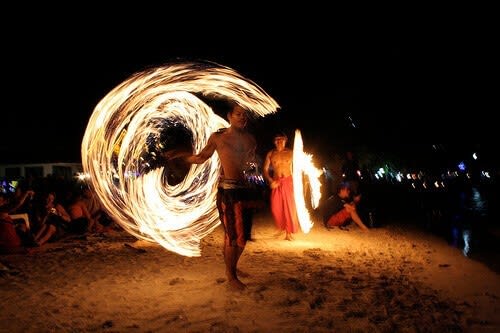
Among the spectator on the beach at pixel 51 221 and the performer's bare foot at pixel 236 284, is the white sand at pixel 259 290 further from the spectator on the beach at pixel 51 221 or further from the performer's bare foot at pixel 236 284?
the spectator on the beach at pixel 51 221

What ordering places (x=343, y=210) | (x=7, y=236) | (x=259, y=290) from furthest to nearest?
(x=343, y=210)
(x=7, y=236)
(x=259, y=290)

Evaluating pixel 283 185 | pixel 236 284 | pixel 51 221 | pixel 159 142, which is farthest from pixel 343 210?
pixel 51 221

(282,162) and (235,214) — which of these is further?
(282,162)

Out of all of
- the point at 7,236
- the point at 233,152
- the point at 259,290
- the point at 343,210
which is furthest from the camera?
the point at 343,210

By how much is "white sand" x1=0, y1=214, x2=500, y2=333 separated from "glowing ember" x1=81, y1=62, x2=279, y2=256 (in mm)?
685

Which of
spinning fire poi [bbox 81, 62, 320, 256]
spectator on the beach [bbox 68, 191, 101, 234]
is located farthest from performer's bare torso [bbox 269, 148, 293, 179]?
spectator on the beach [bbox 68, 191, 101, 234]

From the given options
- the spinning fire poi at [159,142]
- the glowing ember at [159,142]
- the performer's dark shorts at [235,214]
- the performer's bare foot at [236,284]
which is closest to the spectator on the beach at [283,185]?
the spinning fire poi at [159,142]

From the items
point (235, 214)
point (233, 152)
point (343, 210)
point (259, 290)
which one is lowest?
point (259, 290)

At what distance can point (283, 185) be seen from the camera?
343 inches

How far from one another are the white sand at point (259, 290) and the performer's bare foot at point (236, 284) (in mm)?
73

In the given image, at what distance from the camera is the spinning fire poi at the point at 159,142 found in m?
7.60

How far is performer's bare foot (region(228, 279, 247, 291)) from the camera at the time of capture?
5.12 m

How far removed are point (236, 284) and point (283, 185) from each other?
3.76 metres

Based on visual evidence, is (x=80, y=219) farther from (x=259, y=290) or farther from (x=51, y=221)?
(x=259, y=290)
